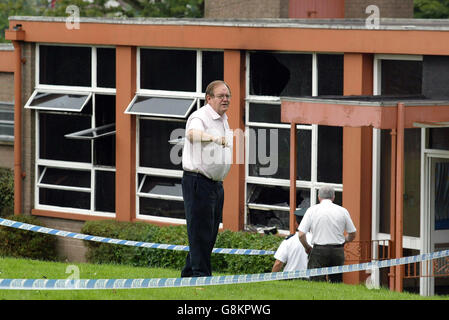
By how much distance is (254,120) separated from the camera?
60.8 feet

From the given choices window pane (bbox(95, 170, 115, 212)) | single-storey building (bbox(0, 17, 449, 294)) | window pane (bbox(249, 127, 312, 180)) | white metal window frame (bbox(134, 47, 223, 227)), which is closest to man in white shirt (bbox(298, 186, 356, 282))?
single-storey building (bbox(0, 17, 449, 294))

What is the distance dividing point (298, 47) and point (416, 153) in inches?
104

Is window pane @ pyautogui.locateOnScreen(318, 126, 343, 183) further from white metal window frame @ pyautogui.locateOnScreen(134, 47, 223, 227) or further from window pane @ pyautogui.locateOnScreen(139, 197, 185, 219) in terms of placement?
window pane @ pyautogui.locateOnScreen(139, 197, 185, 219)

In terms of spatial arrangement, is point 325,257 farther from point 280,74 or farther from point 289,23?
point 289,23

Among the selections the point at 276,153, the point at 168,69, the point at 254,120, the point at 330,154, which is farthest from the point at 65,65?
the point at 330,154

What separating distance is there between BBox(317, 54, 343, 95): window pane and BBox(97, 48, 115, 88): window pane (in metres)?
4.56

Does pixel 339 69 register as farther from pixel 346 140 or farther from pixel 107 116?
pixel 107 116

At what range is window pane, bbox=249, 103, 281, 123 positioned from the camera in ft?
59.9

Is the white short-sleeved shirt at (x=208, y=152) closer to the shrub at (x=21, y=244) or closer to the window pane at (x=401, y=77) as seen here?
the window pane at (x=401, y=77)

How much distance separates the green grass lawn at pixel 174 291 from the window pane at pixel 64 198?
813 cm

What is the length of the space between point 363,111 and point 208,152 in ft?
16.5

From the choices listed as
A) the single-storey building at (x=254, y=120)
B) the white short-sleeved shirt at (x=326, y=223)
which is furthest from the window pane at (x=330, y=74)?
the white short-sleeved shirt at (x=326, y=223)

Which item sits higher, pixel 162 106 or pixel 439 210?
pixel 162 106
